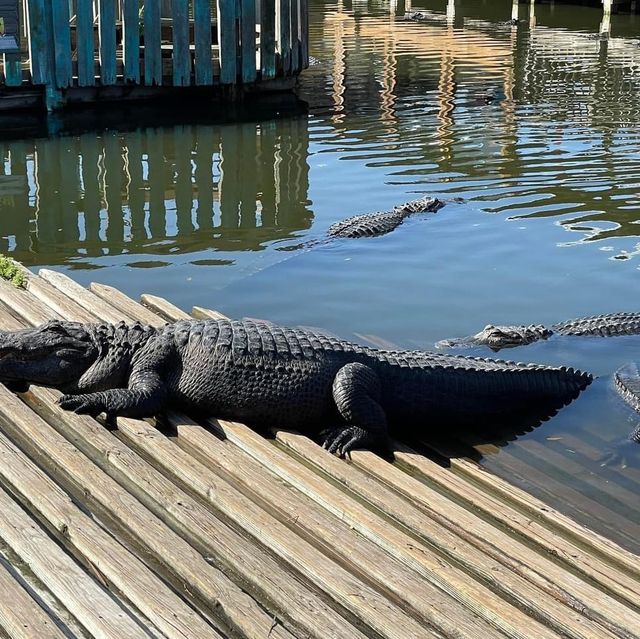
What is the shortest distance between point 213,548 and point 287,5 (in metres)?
14.2

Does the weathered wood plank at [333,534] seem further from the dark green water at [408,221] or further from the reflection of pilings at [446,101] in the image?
the reflection of pilings at [446,101]

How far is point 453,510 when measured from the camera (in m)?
4.50

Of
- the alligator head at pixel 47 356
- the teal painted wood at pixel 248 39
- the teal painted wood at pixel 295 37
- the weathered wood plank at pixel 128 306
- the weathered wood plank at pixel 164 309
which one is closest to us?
the alligator head at pixel 47 356

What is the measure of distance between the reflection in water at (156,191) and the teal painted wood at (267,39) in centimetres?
129

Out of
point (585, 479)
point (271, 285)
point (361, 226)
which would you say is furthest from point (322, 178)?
point (585, 479)

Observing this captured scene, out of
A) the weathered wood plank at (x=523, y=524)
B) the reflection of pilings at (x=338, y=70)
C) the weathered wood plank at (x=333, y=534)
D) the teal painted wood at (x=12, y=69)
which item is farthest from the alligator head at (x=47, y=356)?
the reflection of pilings at (x=338, y=70)

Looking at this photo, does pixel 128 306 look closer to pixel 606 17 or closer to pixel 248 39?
pixel 248 39

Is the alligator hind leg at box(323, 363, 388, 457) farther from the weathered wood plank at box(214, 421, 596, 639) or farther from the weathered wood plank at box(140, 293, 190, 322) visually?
the weathered wood plank at box(140, 293, 190, 322)

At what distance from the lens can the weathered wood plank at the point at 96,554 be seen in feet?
11.6

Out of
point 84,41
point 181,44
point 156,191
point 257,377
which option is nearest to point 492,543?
point 257,377

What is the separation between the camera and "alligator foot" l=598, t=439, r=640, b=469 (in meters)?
5.66

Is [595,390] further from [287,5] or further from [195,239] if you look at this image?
[287,5]

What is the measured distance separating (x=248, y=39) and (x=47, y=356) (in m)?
12.1

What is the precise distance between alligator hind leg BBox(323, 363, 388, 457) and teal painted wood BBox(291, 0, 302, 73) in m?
12.9
